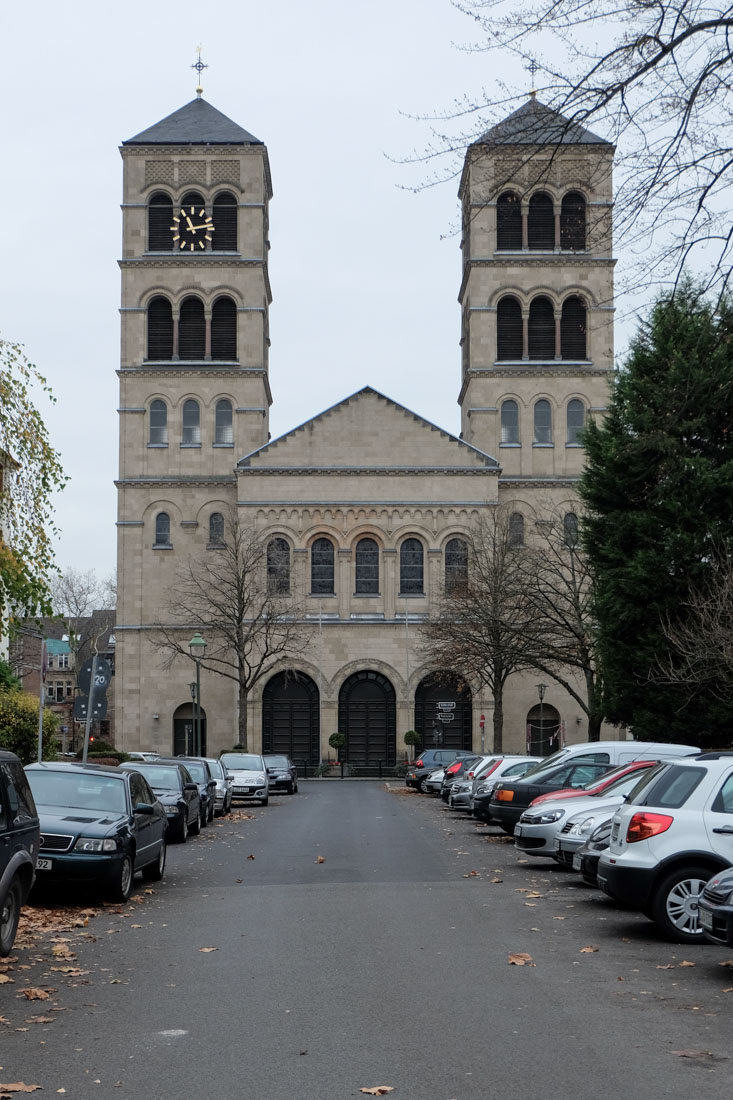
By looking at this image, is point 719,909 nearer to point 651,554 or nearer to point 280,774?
point 651,554

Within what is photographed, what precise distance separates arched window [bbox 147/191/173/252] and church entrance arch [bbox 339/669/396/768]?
73.8 feet

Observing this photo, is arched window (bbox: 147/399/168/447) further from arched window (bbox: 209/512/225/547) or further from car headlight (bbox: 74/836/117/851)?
car headlight (bbox: 74/836/117/851)

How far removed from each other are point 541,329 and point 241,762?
33.9m

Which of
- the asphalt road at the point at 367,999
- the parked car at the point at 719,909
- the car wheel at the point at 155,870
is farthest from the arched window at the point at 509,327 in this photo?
the parked car at the point at 719,909

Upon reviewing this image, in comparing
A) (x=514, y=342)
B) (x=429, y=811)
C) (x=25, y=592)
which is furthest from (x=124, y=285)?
(x=25, y=592)

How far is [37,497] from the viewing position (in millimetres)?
16156

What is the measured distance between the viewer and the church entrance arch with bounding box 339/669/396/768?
216ft

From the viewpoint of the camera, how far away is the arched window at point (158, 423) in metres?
67.4

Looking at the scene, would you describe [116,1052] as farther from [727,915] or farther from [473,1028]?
[727,915]

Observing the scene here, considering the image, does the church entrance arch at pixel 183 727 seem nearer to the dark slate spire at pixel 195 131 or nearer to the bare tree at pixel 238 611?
the bare tree at pixel 238 611

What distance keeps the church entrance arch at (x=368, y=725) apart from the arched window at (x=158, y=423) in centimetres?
1429

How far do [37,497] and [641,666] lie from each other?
21.4 metres

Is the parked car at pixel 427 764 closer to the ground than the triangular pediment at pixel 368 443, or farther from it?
closer to the ground

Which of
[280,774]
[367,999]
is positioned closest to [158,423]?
[280,774]
